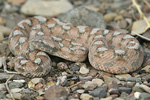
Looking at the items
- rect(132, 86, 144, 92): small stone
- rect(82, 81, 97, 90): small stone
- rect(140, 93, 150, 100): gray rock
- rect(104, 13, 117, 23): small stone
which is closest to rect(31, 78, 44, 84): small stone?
rect(82, 81, 97, 90): small stone

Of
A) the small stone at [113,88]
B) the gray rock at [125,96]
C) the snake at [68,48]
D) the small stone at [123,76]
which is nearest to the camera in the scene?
the gray rock at [125,96]

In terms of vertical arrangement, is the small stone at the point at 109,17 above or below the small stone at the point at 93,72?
above

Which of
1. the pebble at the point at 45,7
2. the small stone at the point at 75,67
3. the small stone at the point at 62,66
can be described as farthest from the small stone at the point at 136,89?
the pebble at the point at 45,7

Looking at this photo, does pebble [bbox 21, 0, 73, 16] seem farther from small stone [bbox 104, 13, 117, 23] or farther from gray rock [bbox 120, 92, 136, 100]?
gray rock [bbox 120, 92, 136, 100]

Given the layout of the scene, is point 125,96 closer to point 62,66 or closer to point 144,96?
point 144,96

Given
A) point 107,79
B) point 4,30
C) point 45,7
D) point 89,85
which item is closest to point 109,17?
point 45,7

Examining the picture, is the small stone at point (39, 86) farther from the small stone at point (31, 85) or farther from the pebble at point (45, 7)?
the pebble at point (45, 7)

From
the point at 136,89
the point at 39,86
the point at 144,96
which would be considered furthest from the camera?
the point at 39,86
